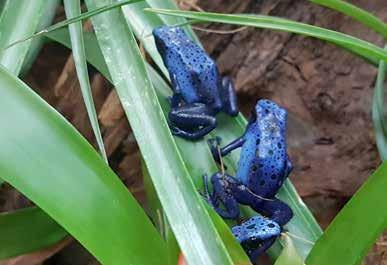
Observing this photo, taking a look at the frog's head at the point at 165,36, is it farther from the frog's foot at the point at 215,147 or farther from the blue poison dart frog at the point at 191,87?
the frog's foot at the point at 215,147

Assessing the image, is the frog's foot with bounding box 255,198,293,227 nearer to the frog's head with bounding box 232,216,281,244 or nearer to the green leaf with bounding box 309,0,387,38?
the frog's head with bounding box 232,216,281,244

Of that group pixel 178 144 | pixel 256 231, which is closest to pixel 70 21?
pixel 178 144

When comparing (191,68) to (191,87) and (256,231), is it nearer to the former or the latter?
(191,87)

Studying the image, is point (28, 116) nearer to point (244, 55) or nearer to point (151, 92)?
point (151, 92)

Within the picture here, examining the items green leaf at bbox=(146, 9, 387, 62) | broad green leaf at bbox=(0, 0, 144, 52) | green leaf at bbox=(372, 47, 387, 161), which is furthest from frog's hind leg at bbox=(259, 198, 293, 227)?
broad green leaf at bbox=(0, 0, 144, 52)

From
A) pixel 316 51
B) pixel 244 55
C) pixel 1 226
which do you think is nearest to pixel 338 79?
pixel 316 51

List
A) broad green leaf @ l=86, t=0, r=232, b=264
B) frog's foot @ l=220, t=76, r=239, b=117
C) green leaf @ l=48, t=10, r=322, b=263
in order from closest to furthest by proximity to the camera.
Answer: broad green leaf @ l=86, t=0, r=232, b=264, green leaf @ l=48, t=10, r=322, b=263, frog's foot @ l=220, t=76, r=239, b=117
